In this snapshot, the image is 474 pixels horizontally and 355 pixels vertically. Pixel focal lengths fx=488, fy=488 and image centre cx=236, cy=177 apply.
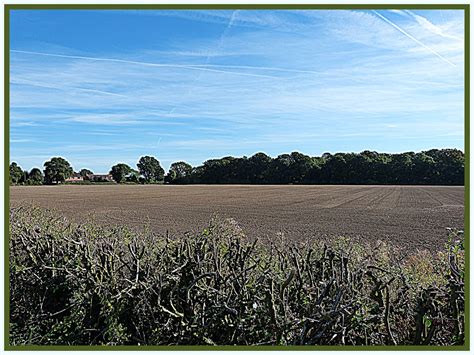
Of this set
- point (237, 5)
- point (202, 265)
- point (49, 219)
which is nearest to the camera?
point (202, 265)

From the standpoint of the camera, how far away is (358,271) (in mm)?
2711

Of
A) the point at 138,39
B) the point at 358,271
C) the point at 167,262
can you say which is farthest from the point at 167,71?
the point at 358,271

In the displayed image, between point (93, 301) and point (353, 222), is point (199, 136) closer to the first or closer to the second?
point (93, 301)

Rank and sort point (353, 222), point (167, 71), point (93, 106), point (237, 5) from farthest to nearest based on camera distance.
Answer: point (353, 222), point (93, 106), point (167, 71), point (237, 5)

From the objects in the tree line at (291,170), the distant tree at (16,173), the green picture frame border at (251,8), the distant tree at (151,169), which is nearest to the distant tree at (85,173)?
the tree line at (291,170)

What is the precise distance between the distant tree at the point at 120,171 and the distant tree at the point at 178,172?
0.91 meters

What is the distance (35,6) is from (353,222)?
11.4 meters

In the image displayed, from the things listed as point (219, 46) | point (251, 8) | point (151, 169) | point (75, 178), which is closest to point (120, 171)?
point (151, 169)

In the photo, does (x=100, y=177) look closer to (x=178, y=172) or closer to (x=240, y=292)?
(x=178, y=172)

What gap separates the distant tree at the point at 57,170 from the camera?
5.90 meters

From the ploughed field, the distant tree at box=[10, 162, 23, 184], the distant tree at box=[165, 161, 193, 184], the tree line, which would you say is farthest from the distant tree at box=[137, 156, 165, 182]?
the distant tree at box=[10, 162, 23, 184]

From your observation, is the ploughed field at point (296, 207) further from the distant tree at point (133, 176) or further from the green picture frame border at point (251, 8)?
the green picture frame border at point (251, 8)

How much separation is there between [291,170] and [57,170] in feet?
23.2

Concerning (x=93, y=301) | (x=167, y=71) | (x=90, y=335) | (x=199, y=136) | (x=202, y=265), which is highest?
(x=167, y=71)
